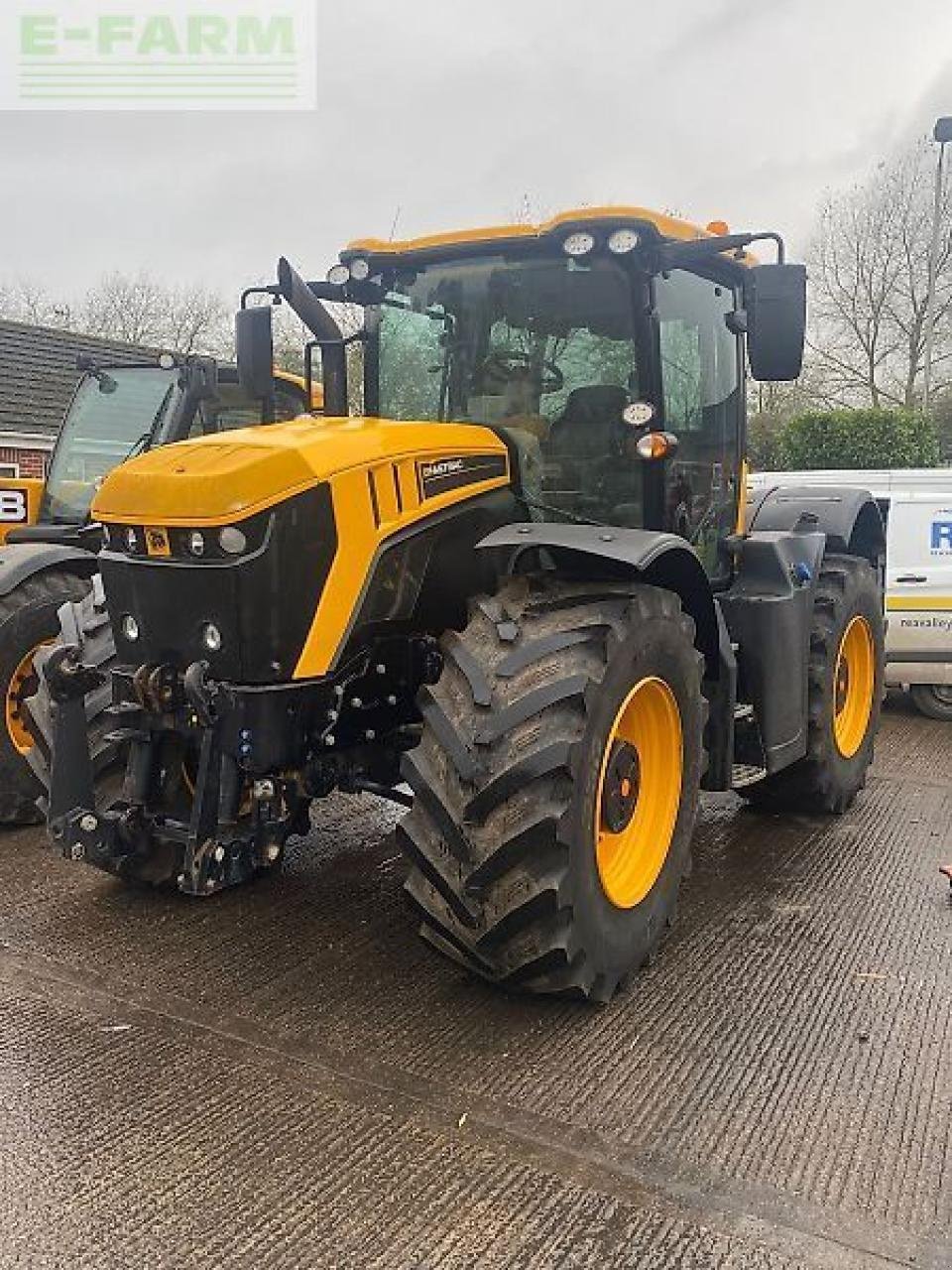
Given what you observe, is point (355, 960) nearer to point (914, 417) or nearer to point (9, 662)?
point (9, 662)

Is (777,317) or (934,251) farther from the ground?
(934,251)

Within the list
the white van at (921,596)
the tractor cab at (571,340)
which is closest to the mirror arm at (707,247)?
the tractor cab at (571,340)

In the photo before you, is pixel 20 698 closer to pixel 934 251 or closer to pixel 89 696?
pixel 89 696

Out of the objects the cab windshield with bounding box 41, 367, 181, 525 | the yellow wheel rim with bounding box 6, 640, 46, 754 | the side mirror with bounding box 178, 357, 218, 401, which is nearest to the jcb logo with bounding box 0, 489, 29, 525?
the cab windshield with bounding box 41, 367, 181, 525

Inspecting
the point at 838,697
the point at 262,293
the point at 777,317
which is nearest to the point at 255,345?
the point at 262,293

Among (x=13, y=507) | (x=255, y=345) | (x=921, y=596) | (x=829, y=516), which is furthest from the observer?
(x=921, y=596)

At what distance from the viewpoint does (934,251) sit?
72.2ft

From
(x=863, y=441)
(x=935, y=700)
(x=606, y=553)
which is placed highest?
(x=863, y=441)

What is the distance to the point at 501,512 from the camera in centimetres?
421

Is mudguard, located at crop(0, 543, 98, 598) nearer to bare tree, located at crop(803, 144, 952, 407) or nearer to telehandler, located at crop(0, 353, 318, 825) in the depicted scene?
telehandler, located at crop(0, 353, 318, 825)

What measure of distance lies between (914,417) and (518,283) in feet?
55.3

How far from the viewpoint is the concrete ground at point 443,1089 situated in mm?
2521

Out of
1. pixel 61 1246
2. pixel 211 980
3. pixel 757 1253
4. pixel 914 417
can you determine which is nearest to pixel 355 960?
pixel 211 980

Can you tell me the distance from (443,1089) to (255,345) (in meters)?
2.91
